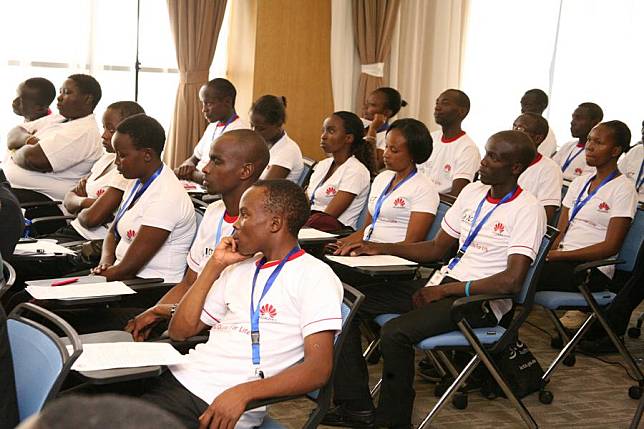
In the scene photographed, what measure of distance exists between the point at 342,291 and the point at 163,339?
65cm

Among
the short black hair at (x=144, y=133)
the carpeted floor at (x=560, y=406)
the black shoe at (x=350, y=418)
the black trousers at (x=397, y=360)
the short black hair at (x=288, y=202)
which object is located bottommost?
the carpeted floor at (x=560, y=406)

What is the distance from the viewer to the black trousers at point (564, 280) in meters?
4.17

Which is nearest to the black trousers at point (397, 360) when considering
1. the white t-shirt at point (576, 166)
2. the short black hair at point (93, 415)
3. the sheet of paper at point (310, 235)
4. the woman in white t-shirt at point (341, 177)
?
the sheet of paper at point (310, 235)

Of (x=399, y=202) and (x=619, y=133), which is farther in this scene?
(x=619, y=133)

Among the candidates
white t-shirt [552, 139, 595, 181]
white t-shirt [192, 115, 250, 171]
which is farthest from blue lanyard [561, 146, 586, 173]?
white t-shirt [192, 115, 250, 171]

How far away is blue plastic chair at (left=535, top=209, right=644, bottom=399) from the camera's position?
3951mm

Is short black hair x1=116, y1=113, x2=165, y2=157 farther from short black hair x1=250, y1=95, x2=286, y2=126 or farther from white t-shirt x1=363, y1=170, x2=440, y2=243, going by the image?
short black hair x1=250, y1=95, x2=286, y2=126

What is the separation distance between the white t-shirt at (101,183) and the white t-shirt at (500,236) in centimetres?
169

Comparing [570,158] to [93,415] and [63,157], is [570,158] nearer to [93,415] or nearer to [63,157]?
[63,157]

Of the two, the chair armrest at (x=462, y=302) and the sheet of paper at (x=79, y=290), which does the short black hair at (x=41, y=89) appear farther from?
the chair armrest at (x=462, y=302)

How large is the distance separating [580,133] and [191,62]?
3.42 metres

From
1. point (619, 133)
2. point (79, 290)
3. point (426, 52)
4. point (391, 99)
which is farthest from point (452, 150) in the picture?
point (426, 52)

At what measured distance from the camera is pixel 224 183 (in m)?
3.21

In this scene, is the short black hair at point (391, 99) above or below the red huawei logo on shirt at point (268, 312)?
above
